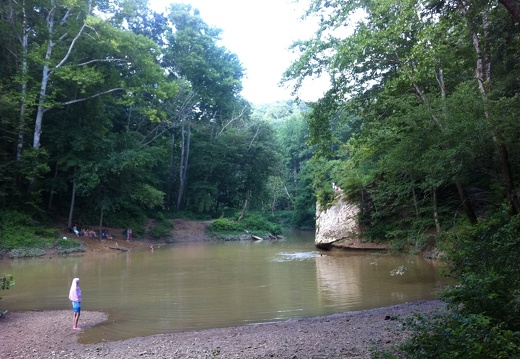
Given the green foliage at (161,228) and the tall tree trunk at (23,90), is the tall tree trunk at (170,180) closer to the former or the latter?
the green foliage at (161,228)

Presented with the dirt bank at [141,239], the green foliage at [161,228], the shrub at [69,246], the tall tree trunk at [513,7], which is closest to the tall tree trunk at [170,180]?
the dirt bank at [141,239]

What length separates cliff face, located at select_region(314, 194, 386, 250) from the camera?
80.4 ft

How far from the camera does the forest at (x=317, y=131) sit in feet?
27.7

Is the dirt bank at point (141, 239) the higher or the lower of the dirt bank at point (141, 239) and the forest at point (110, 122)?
the lower

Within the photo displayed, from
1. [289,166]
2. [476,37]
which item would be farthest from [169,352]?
[289,166]

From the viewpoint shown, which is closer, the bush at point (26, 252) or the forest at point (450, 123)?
the forest at point (450, 123)

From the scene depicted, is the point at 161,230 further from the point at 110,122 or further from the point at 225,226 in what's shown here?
the point at 110,122

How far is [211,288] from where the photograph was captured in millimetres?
15023

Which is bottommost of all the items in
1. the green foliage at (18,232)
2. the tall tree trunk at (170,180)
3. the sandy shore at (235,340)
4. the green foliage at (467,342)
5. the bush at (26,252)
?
the sandy shore at (235,340)

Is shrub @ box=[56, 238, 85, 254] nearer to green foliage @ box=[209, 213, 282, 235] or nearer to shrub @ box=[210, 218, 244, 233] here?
green foliage @ box=[209, 213, 282, 235]

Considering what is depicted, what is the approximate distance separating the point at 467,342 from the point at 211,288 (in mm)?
11872

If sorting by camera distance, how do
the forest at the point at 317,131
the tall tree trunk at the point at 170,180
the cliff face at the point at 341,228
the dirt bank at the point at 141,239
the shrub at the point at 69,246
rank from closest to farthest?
the forest at the point at 317,131, the cliff face at the point at 341,228, the shrub at the point at 69,246, the dirt bank at the point at 141,239, the tall tree trunk at the point at 170,180

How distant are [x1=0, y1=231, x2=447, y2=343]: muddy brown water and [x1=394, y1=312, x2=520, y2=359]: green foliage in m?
6.45

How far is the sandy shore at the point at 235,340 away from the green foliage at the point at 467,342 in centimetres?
192
